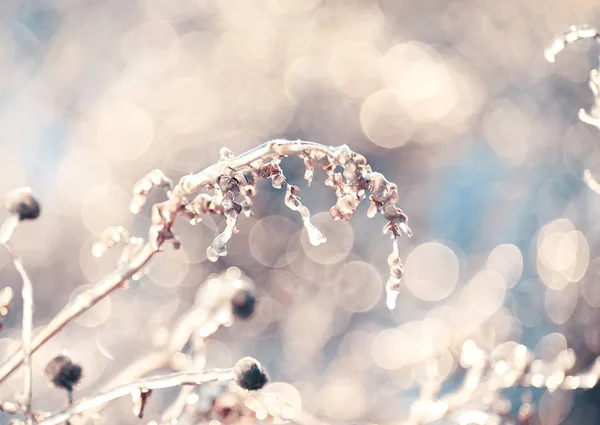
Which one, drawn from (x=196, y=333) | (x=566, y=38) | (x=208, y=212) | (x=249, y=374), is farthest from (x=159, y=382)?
(x=566, y=38)

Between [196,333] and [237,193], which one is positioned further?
[196,333]

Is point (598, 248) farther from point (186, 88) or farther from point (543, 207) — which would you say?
point (186, 88)

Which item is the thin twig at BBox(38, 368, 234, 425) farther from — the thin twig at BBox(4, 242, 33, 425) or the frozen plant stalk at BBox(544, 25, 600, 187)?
the frozen plant stalk at BBox(544, 25, 600, 187)

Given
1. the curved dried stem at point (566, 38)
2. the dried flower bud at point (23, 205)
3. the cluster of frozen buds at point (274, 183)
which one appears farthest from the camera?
the curved dried stem at point (566, 38)

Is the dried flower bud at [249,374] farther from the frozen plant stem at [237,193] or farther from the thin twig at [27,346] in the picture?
the thin twig at [27,346]

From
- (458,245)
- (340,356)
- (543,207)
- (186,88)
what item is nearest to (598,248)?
(543,207)

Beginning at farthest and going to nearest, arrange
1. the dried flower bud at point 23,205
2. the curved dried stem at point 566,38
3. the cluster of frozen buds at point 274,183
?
the curved dried stem at point 566,38 < the dried flower bud at point 23,205 < the cluster of frozen buds at point 274,183

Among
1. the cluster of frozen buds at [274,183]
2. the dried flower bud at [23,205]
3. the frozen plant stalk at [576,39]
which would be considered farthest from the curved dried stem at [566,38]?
the dried flower bud at [23,205]

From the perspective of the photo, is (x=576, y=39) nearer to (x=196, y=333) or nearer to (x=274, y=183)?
(x=274, y=183)
